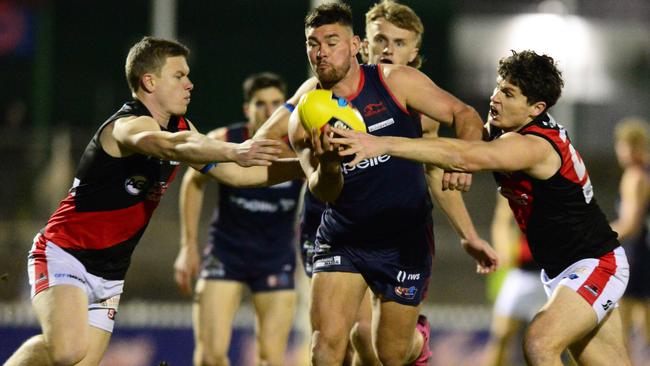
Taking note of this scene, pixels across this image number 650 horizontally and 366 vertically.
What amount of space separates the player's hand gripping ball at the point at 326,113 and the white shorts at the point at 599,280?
1.59m

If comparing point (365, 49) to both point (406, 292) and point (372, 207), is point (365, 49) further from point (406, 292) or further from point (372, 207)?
point (406, 292)

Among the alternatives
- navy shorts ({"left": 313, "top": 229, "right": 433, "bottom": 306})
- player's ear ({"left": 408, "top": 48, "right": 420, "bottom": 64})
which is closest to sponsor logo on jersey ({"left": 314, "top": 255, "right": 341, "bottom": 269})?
navy shorts ({"left": 313, "top": 229, "right": 433, "bottom": 306})

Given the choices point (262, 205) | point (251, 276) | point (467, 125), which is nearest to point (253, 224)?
point (262, 205)

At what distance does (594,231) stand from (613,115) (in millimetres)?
13882

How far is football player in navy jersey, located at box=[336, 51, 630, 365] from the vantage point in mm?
5719

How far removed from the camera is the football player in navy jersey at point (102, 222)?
584 centimetres

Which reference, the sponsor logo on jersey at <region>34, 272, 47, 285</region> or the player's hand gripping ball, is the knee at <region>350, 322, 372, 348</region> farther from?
the sponsor logo on jersey at <region>34, 272, 47, 285</region>

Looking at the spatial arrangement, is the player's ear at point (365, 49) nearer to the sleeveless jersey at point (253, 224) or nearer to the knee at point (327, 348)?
the sleeveless jersey at point (253, 224)

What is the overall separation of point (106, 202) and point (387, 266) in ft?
5.39

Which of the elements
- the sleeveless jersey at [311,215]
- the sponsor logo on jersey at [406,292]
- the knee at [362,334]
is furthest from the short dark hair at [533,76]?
the knee at [362,334]

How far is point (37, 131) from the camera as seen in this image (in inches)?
686

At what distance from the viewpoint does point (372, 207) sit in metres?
6.06

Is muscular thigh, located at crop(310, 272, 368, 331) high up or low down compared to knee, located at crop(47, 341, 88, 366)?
up

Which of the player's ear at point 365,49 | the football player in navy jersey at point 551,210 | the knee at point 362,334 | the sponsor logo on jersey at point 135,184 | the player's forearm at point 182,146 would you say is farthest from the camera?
the player's ear at point 365,49
